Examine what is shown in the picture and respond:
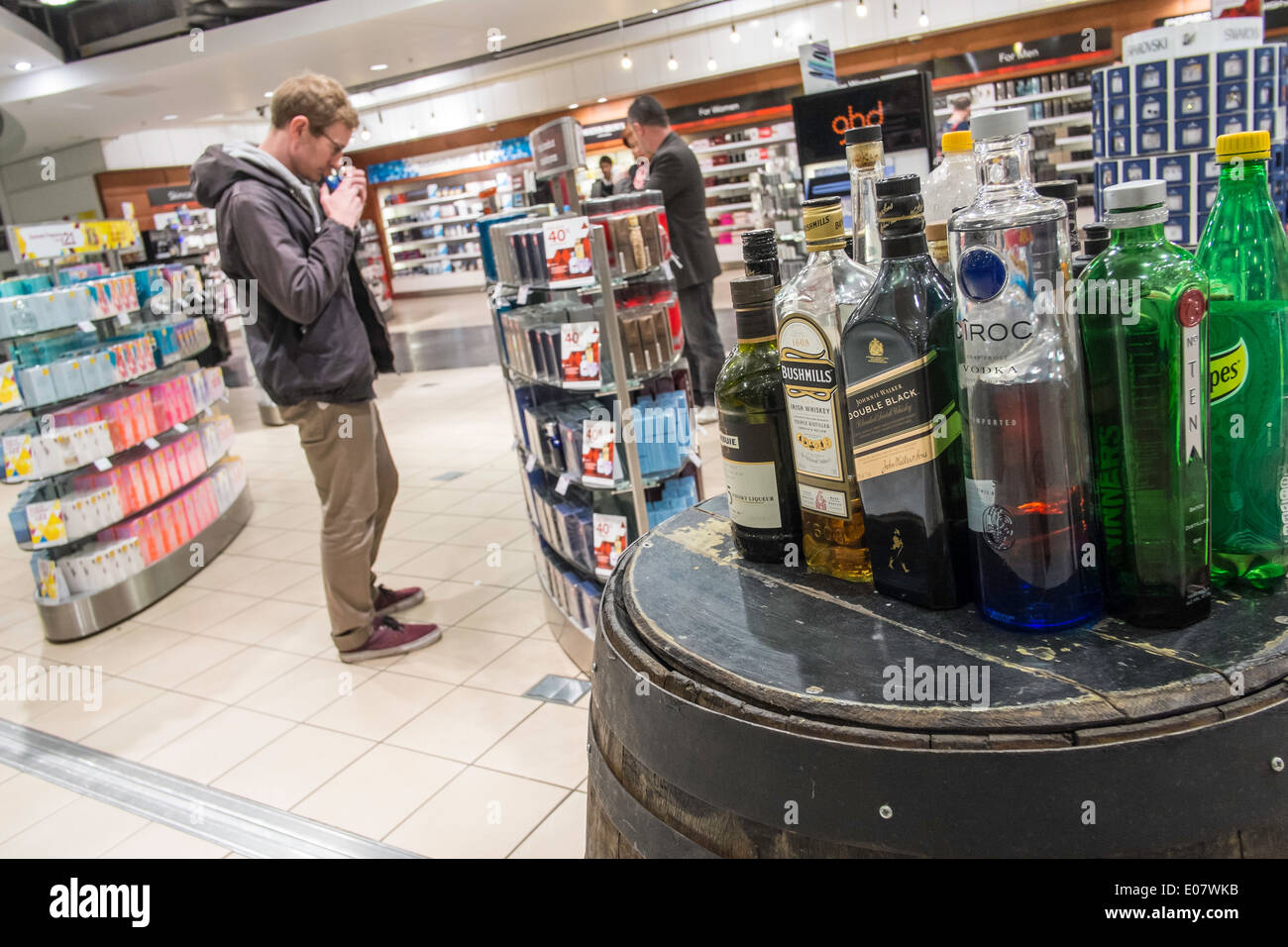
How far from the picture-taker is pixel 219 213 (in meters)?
2.97

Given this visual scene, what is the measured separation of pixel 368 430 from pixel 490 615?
1.02m

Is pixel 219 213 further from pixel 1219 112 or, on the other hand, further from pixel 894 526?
pixel 1219 112

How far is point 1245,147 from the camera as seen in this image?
2.72ft

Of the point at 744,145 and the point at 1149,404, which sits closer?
the point at 1149,404

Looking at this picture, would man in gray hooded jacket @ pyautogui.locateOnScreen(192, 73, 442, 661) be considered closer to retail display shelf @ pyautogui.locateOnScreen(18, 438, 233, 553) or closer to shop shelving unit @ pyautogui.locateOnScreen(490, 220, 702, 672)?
shop shelving unit @ pyautogui.locateOnScreen(490, 220, 702, 672)

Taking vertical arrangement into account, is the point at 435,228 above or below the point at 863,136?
above

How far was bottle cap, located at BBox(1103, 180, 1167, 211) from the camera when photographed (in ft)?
2.56

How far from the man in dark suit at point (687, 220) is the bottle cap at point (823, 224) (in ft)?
15.3

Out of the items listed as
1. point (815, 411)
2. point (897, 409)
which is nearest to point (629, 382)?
point (815, 411)

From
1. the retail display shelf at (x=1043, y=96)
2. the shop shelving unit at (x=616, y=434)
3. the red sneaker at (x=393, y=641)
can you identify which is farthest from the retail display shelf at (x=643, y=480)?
the retail display shelf at (x=1043, y=96)

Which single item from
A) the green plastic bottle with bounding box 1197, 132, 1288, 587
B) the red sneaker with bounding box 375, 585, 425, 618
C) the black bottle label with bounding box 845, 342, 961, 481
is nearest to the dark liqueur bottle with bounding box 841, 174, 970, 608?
the black bottle label with bounding box 845, 342, 961, 481

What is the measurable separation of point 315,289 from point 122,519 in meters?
2.39

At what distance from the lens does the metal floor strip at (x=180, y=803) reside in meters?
2.55

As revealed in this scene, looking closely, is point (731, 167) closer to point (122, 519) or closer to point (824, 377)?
point (122, 519)
